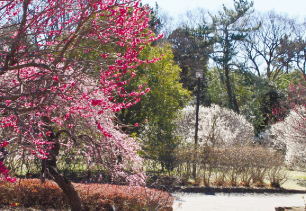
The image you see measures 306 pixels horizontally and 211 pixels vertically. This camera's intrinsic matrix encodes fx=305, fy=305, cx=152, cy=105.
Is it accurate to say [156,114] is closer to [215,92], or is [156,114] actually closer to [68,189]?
[68,189]

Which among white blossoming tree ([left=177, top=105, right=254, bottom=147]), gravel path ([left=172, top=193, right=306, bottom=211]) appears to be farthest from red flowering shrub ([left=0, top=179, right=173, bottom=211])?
white blossoming tree ([left=177, top=105, right=254, bottom=147])

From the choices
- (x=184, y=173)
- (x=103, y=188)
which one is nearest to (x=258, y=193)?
(x=184, y=173)

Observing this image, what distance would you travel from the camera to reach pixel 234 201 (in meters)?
9.97

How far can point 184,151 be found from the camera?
39.5 ft

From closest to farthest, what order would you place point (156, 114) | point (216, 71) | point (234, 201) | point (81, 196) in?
point (81, 196) < point (234, 201) < point (156, 114) < point (216, 71)

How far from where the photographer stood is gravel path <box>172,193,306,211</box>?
349 inches

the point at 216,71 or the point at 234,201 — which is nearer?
the point at 234,201

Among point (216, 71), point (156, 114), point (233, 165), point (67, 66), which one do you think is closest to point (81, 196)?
point (67, 66)

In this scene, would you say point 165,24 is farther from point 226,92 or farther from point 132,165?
point 132,165

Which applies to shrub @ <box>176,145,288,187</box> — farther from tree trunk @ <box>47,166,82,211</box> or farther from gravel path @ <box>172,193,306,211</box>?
tree trunk @ <box>47,166,82,211</box>

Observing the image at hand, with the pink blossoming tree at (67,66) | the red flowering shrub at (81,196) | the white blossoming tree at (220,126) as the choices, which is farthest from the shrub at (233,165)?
the pink blossoming tree at (67,66)

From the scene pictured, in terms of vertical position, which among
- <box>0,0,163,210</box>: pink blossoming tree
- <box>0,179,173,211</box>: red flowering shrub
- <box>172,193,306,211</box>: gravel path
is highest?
<box>0,0,163,210</box>: pink blossoming tree

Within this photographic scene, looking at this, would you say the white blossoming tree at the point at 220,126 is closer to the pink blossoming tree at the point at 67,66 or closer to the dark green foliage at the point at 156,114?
the dark green foliage at the point at 156,114

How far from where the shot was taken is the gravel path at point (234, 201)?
29.1 feet
